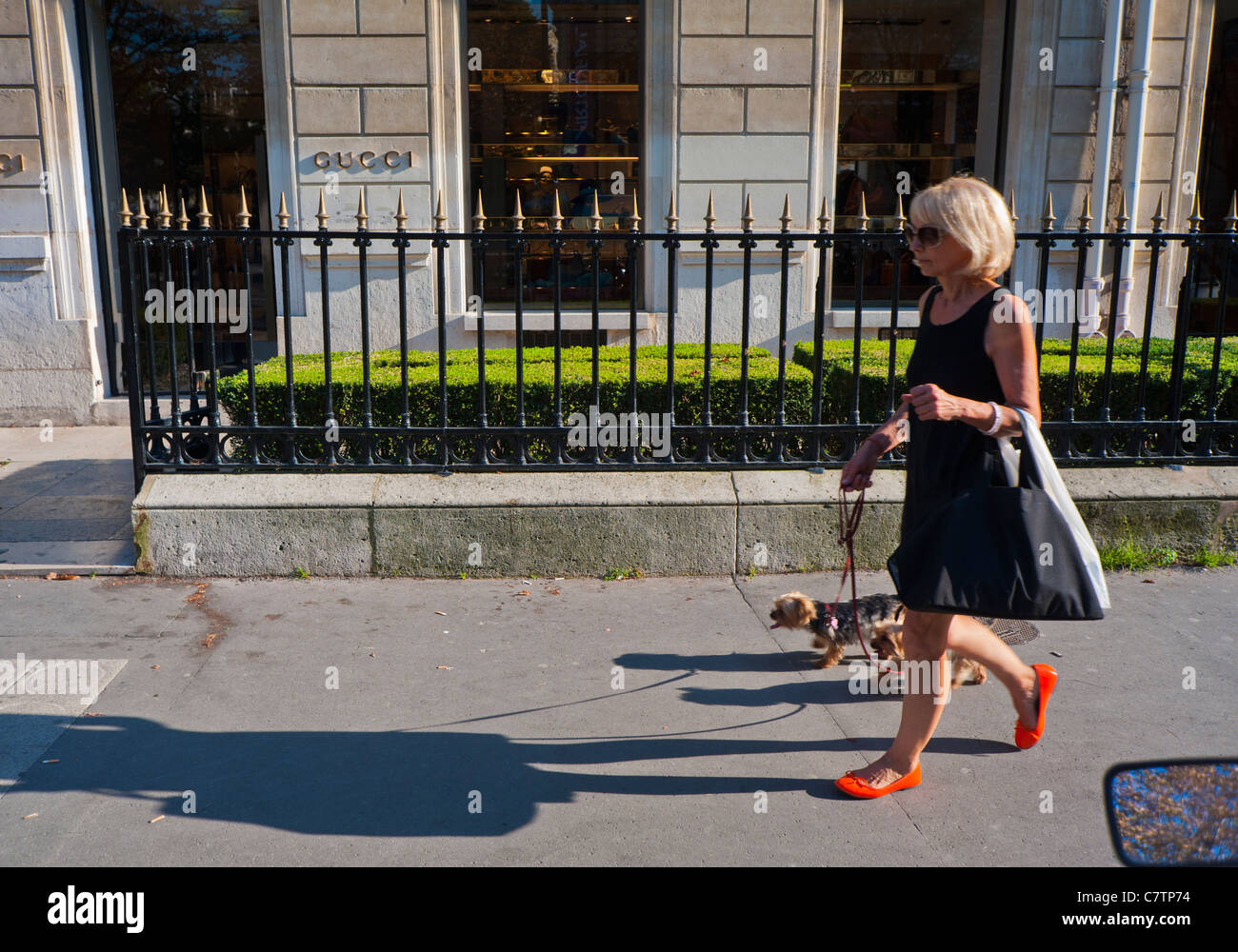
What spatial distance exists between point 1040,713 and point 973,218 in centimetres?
177

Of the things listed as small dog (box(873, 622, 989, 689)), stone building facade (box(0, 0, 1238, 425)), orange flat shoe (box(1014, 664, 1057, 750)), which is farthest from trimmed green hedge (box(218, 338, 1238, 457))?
stone building facade (box(0, 0, 1238, 425))

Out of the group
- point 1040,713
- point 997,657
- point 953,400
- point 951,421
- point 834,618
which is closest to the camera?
point 953,400

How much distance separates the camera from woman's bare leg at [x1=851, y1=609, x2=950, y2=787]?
3434 mm

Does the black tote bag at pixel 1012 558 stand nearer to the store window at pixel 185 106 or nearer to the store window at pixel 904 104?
the store window at pixel 904 104

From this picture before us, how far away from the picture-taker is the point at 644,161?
34.8ft

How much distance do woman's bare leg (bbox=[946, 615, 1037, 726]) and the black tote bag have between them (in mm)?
402

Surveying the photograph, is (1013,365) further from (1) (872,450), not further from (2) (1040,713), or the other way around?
(2) (1040,713)

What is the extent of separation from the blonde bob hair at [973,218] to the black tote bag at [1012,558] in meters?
0.49

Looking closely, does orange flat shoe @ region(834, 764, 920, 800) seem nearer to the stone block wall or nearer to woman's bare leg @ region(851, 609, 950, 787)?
woman's bare leg @ region(851, 609, 950, 787)

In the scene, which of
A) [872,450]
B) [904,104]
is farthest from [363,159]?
[872,450]

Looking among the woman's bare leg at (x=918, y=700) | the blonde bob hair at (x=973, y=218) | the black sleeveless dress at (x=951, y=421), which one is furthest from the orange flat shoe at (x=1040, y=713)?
the blonde bob hair at (x=973, y=218)

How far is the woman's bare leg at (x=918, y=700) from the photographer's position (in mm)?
3434

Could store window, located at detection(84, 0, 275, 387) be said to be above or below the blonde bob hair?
above

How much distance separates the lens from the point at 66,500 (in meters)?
7.23
